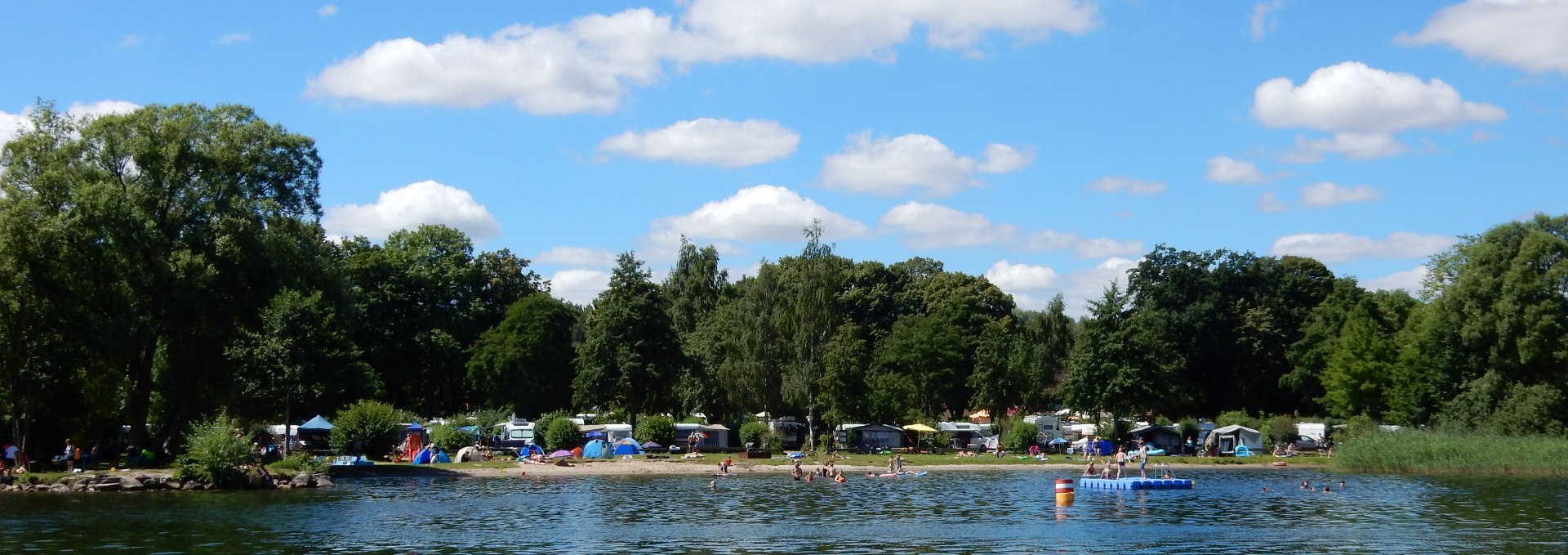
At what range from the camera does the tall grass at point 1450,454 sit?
190 ft

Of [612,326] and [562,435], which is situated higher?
[612,326]

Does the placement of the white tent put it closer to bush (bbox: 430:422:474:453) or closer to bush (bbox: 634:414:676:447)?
bush (bbox: 634:414:676:447)

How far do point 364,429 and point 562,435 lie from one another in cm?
1262

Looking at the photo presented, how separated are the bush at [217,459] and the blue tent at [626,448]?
27090 mm

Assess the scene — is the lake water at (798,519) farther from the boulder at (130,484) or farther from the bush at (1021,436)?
the bush at (1021,436)

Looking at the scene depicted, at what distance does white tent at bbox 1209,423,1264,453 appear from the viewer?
79.7 m

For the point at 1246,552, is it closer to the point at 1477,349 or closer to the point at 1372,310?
the point at 1477,349

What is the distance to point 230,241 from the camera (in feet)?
164

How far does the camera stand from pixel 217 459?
4647 centimetres

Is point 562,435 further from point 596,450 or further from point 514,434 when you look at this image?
point 514,434

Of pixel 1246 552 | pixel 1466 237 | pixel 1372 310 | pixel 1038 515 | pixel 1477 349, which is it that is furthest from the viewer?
pixel 1372 310

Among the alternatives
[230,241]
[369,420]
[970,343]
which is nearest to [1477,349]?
[970,343]

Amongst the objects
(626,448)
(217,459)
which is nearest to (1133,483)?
(626,448)

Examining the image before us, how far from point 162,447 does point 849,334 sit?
155 ft
